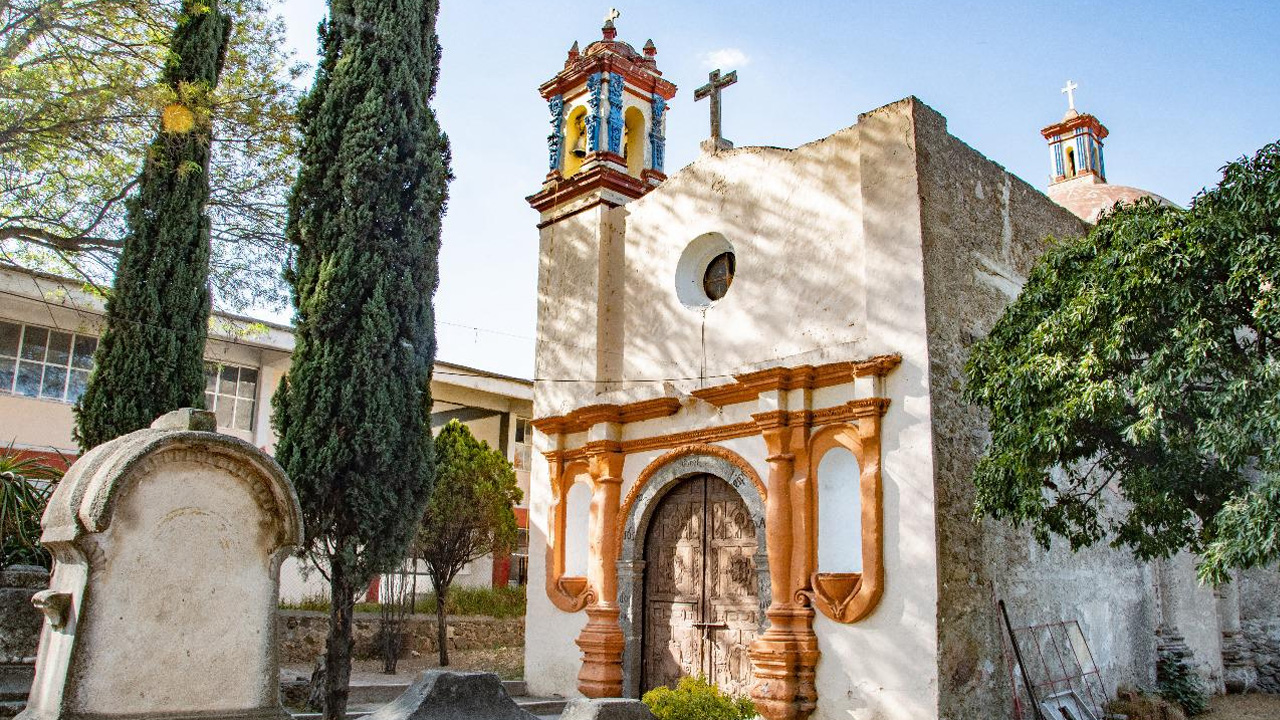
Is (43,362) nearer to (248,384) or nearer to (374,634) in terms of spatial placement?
(248,384)

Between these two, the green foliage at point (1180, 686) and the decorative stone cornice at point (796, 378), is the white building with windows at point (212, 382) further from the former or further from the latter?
the green foliage at point (1180, 686)

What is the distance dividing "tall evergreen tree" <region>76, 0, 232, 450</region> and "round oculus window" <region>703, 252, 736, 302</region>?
5.16 meters

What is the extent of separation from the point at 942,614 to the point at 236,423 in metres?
13.2

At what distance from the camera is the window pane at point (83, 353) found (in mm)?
15680

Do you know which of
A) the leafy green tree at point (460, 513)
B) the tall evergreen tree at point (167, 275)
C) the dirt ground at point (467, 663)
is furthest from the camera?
the leafy green tree at point (460, 513)

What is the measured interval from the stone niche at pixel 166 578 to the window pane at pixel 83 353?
11489 millimetres

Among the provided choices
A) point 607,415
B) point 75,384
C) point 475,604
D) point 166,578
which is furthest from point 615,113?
point 75,384

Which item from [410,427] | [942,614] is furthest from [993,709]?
[410,427]

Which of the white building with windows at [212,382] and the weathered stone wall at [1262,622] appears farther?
the white building with windows at [212,382]

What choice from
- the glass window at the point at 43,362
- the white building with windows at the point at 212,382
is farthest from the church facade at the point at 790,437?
the glass window at the point at 43,362

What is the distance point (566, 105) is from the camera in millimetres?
13016

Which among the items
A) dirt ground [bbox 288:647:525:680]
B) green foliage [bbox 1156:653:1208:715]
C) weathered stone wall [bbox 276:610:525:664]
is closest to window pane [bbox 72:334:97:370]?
weathered stone wall [bbox 276:610:525:664]

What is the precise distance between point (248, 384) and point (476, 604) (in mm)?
5717

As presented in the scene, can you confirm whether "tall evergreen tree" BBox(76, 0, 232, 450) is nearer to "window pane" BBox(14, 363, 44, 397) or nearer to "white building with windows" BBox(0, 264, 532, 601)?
"white building with windows" BBox(0, 264, 532, 601)
